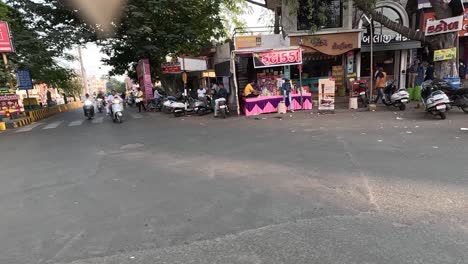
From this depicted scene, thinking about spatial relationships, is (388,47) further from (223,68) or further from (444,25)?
(223,68)

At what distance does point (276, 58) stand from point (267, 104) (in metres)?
2.09

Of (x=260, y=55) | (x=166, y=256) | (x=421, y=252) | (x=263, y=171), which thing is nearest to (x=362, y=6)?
(x=260, y=55)

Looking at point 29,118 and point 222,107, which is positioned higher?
point 222,107

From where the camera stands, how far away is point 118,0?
688 inches

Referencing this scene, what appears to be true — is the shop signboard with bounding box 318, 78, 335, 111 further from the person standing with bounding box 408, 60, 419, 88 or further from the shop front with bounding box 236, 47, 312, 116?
the person standing with bounding box 408, 60, 419, 88

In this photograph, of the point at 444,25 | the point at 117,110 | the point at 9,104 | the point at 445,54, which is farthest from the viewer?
the point at 9,104

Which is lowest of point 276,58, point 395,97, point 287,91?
point 395,97

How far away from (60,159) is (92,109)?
10.5m

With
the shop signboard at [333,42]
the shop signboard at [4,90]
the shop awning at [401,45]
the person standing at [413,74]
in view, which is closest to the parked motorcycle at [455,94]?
the person standing at [413,74]

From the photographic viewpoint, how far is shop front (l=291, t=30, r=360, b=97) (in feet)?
57.2

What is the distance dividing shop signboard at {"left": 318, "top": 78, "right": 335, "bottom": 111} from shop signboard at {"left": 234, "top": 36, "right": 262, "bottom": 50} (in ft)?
14.2

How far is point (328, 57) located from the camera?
1875cm

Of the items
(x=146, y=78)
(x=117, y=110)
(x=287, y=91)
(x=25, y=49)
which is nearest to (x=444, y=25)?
(x=287, y=91)

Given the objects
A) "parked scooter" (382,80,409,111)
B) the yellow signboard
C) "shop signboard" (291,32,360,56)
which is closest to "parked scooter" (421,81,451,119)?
"parked scooter" (382,80,409,111)
